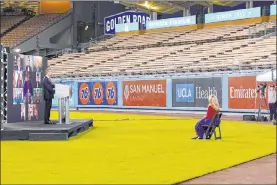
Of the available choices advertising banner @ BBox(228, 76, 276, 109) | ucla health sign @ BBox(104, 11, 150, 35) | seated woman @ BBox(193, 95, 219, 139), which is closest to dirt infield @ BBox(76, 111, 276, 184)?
seated woman @ BBox(193, 95, 219, 139)

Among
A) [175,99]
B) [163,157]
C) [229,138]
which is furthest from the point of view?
[175,99]

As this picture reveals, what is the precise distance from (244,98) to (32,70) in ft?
40.9

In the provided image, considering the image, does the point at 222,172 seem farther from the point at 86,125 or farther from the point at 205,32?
the point at 205,32

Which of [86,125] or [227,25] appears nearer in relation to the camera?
[86,125]

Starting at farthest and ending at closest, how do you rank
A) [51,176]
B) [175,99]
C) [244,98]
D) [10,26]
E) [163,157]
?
[10,26] → [175,99] → [244,98] → [163,157] → [51,176]

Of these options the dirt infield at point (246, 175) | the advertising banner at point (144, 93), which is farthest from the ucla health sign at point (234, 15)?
the dirt infield at point (246, 175)

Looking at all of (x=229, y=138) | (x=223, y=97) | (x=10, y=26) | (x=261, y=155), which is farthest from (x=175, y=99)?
(x=10, y=26)

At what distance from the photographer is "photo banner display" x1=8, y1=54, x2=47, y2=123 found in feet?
49.6

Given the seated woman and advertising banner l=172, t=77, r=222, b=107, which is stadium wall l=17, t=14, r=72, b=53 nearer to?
advertising banner l=172, t=77, r=222, b=107

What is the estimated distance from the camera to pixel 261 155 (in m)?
9.84

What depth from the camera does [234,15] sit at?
4144 cm

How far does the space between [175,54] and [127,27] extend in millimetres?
14339

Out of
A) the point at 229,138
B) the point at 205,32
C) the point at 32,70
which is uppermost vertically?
the point at 205,32

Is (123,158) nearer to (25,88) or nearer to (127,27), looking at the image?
(25,88)
